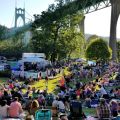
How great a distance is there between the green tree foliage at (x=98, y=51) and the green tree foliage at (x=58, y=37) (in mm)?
9689

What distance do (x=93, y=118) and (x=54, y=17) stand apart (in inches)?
2055

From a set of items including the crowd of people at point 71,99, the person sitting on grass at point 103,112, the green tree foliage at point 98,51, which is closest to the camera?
the person sitting on grass at point 103,112

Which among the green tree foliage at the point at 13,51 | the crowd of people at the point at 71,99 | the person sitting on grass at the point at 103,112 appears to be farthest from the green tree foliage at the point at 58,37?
the person sitting on grass at the point at 103,112

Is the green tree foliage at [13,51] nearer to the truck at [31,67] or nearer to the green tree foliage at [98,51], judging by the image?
the green tree foliage at [98,51]

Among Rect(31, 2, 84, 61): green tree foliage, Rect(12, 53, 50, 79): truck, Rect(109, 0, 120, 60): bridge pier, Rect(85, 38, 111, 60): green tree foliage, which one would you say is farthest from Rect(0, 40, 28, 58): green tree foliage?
Rect(12, 53, 50, 79): truck

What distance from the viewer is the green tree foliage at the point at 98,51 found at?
5297cm

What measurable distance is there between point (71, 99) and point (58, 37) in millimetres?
40719

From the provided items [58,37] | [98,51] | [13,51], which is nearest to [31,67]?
[98,51]

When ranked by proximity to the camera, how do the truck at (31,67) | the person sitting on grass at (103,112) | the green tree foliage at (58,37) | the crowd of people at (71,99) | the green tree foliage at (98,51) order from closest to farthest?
the person sitting on grass at (103,112) < the crowd of people at (71,99) < the truck at (31,67) < the green tree foliage at (98,51) < the green tree foliage at (58,37)

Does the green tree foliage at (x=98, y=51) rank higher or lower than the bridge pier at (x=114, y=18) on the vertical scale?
lower

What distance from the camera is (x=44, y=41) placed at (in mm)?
63062

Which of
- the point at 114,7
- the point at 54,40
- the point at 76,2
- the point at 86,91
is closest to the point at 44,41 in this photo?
the point at 54,40

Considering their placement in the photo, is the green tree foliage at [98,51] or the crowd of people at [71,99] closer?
the crowd of people at [71,99]

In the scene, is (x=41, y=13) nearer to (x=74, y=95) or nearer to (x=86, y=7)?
(x=86, y=7)
